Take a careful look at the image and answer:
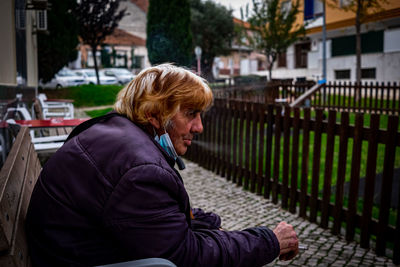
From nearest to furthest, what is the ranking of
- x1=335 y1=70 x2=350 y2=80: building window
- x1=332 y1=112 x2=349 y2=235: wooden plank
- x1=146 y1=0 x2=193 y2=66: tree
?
x1=332 y1=112 x2=349 y2=235: wooden plank, x1=335 y1=70 x2=350 y2=80: building window, x1=146 y1=0 x2=193 y2=66: tree

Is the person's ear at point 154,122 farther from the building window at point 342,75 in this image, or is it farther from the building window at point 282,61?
the building window at point 282,61

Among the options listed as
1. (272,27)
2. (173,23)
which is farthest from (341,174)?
(272,27)

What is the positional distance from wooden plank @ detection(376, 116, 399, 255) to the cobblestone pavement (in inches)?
5.9

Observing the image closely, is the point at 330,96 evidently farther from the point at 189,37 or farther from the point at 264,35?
the point at 264,35

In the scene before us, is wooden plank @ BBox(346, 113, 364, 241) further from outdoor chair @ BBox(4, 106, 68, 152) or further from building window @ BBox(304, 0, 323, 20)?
outdoor chair @ BBox(4, 106, 68, 152)

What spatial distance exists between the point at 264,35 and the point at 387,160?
22481 mm

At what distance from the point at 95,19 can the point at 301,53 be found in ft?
47.2

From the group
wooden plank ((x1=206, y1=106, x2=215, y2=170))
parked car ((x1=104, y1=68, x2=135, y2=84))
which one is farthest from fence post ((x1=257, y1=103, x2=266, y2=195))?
parked car ((x1=104, y1=68, x2=135, y2=84))

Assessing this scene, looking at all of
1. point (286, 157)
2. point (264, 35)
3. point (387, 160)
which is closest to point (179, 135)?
point (387, 160)

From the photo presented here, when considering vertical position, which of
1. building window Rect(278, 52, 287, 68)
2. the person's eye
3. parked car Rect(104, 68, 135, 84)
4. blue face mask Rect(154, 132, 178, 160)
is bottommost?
blue face mask Rect(154, 132, 178, 160)

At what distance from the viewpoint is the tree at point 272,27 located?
880 inches

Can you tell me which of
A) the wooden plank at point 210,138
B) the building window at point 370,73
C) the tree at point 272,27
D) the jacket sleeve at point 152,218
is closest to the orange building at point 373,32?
the building window at point 370,73

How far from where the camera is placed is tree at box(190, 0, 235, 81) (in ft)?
129

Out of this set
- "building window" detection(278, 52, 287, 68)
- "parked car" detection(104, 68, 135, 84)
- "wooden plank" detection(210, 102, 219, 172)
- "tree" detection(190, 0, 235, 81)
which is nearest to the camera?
"wooden plank" detection(210, 102, 219, 172)
